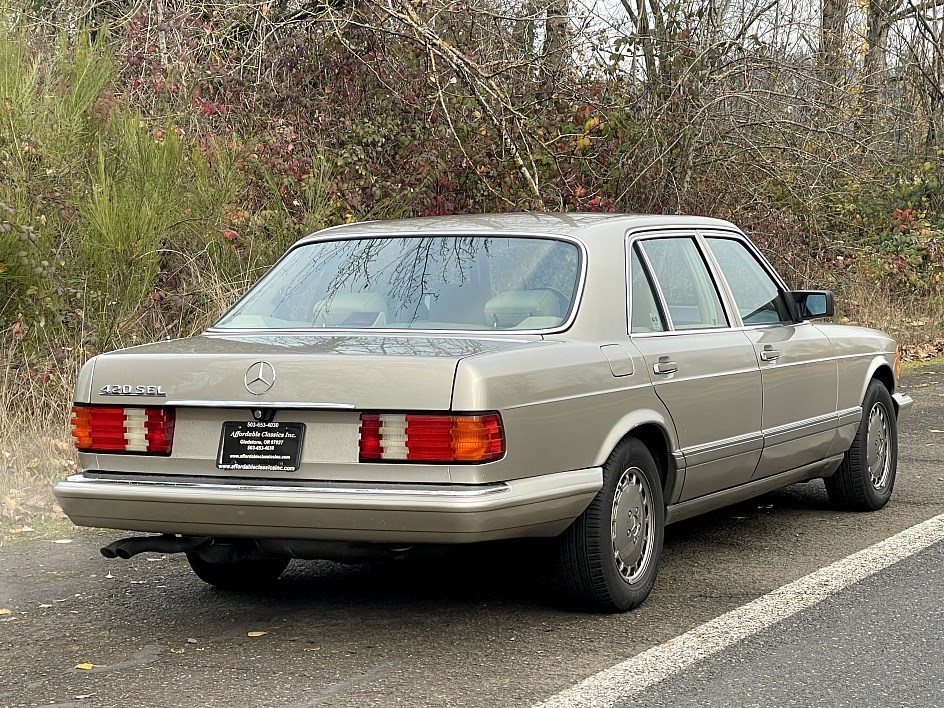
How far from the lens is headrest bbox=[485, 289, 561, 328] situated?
5531 millimetres

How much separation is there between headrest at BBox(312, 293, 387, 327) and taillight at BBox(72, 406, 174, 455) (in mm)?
869


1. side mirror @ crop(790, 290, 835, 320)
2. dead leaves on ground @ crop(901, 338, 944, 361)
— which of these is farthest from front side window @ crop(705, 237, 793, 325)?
dead leaves on ground @ crop(901, 338, 944, 361)

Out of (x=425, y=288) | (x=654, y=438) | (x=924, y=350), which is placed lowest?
(x=924, y=350)

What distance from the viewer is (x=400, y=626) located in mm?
5363

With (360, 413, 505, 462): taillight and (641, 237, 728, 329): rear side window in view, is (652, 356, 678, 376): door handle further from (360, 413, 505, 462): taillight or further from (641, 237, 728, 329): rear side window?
(360, 413, 505, 462): taillight

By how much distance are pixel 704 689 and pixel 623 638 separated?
0.67 m

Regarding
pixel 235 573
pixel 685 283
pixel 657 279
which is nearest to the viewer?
pixel 235 573

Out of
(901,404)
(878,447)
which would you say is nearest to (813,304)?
(878,447)

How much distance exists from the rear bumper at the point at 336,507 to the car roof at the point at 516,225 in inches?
47.5

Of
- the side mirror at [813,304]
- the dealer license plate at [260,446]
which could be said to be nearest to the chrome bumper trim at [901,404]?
the side mirror at [813,304]

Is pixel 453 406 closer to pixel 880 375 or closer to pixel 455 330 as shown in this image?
pixel 455 330

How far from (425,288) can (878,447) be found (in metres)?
3.24

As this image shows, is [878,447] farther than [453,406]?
Yes

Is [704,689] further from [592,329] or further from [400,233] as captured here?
[400,233]
